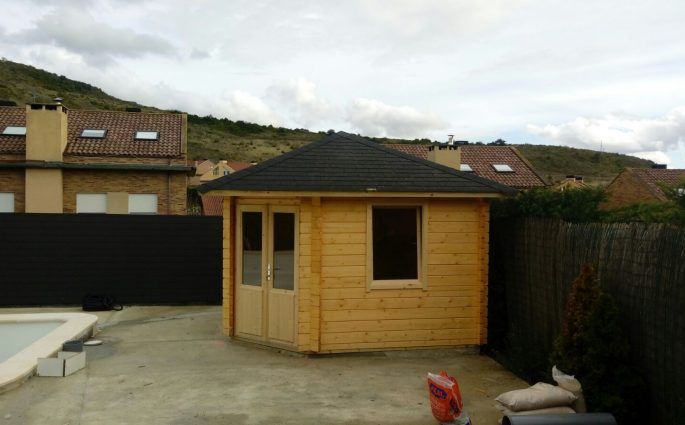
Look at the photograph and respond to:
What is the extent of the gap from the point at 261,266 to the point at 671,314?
5502mm

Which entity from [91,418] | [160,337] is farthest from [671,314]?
[160,337]

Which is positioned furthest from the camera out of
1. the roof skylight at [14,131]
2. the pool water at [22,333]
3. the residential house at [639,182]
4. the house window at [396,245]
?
the residential house at [639,182]

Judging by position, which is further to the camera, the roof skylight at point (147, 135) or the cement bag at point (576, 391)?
the roof skylight at point (147, 135)

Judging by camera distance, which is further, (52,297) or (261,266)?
(52,297)

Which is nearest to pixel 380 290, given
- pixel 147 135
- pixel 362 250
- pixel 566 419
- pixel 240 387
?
pixel 362 250

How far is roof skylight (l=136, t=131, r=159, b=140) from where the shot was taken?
23.4m

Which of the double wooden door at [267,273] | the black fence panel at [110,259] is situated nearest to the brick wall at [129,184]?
the black fence panel at [110,259]

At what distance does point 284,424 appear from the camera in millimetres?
5809

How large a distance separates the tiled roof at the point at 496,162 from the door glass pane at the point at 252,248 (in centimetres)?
2163

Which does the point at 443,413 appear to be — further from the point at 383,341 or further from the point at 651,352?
the point at 383,341

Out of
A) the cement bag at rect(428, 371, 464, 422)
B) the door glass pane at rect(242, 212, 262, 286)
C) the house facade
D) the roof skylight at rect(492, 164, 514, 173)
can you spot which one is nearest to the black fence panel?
the door glass pane at rect(242, 212, 262, 286)

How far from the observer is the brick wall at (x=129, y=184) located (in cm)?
2178

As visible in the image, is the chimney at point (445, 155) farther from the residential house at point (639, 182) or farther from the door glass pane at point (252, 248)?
the door glass pane at point (252, 248)

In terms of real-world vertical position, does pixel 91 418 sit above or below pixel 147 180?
below
